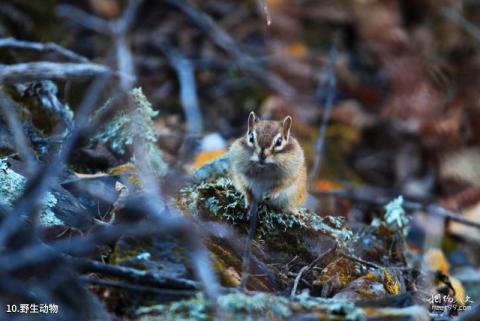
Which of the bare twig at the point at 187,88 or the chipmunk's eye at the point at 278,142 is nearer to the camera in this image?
the chipmunk's eye at the point at 278,142

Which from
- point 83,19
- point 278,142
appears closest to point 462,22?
point 83,19

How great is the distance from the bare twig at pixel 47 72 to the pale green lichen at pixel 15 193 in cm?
99

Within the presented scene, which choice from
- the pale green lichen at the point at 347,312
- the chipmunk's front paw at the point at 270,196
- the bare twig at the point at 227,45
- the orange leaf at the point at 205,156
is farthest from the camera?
the bare twig at the point at 227,45

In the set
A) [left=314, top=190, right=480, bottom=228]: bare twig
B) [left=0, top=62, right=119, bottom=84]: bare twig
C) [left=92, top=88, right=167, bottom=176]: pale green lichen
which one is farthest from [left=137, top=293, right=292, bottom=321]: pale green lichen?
[left=314, top=190, right=480, bottom=228]: bare twig

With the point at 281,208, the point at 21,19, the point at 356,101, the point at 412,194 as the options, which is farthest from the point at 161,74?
the point at 281,208

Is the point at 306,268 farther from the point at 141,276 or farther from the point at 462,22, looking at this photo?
the point at 462,22

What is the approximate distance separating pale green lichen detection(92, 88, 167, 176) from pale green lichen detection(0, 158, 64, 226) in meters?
0.88

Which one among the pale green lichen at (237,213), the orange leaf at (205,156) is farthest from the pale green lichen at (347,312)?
the orange leaf at (205,156)

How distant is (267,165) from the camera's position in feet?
13.8

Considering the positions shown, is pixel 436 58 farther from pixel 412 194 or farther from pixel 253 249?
pixel 253 249

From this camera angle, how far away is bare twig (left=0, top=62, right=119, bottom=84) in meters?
5.01

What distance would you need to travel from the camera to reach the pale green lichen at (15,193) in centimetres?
379

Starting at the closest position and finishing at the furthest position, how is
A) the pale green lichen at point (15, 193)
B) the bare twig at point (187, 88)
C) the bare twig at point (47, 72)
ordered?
the pale green lichen at point (15, 193) → the bare twig at point (47, 72) → the bare twig at point (187, 88)

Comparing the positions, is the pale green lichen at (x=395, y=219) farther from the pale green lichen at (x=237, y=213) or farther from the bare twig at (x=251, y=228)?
the bare twig at (x=251, y=228)
